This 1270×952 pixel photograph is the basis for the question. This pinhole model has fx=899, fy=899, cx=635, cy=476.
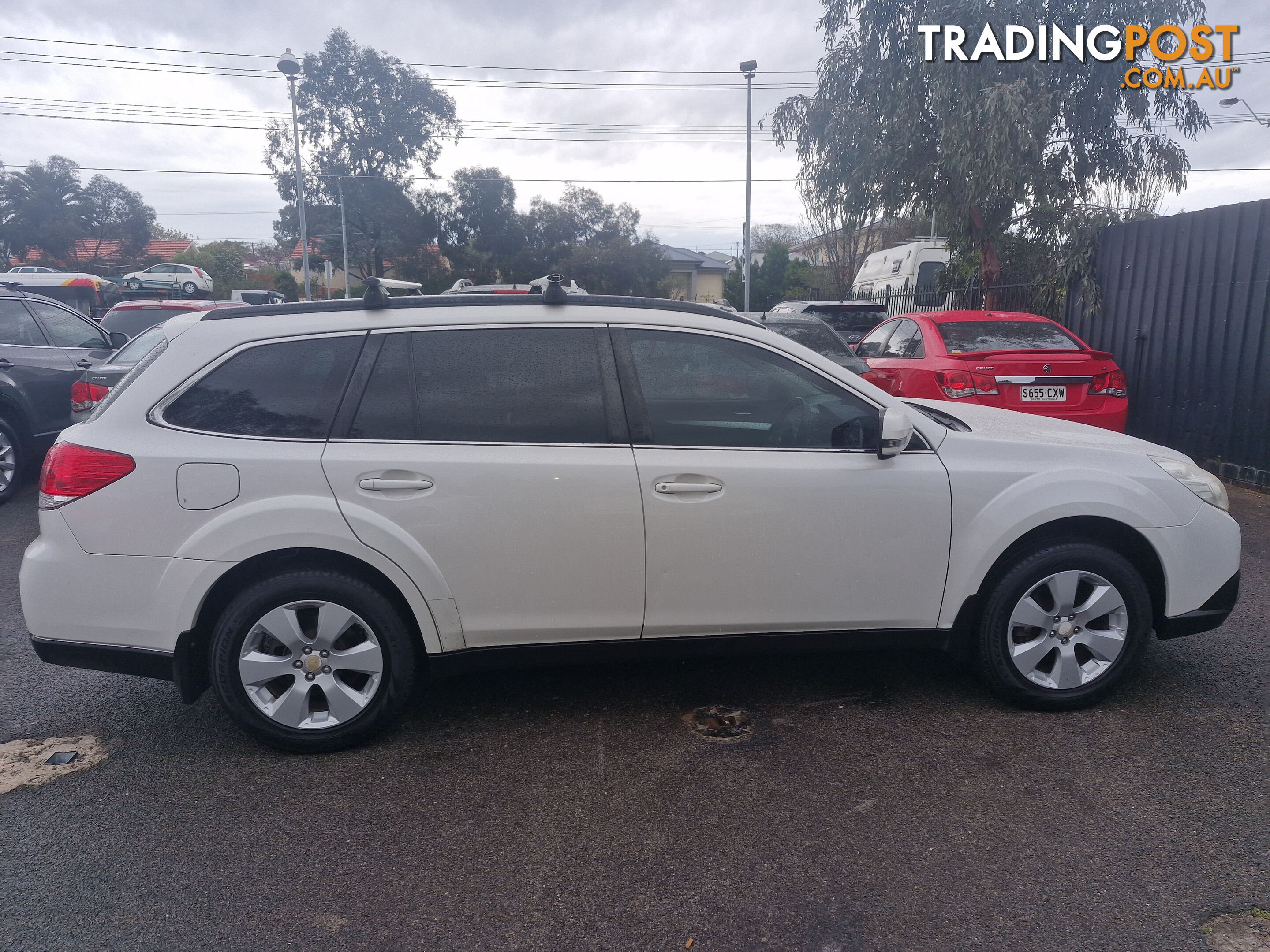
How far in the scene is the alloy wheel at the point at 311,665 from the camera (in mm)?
3301

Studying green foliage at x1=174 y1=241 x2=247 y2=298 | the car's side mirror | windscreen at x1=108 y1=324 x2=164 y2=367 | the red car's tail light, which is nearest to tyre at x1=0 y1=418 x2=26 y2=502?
windscreen at x1=108 y1=324 x2=164 y2=367

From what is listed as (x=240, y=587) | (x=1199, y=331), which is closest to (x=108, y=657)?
(x=240, y=587)

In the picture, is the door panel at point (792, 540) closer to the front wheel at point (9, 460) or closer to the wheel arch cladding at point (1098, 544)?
the wheel arch cladding at point (1098, 544)

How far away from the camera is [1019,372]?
743 cm

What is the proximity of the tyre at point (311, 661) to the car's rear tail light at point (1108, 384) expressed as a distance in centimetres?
633

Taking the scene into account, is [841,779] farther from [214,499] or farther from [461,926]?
[214,499]

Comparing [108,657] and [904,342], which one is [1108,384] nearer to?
[904,342]

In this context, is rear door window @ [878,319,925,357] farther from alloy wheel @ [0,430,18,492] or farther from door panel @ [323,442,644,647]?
alloy wheel @ [0,430,18,492]

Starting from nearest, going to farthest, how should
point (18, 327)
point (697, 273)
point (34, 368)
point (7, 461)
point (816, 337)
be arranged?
point (7, 461), point (34, 368), point (18, 327), point (816, 337), point (697, 273)

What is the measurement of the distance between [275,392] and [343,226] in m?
42.1

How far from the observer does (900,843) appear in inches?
111

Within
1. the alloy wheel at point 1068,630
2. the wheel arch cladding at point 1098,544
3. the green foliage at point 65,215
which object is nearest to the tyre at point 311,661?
the wheel arch cladding at point 1098,544

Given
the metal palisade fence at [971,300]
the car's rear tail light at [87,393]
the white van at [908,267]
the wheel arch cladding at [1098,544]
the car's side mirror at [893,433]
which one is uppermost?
the white van at [908,267]

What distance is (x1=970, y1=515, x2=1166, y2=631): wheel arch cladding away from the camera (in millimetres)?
3635
